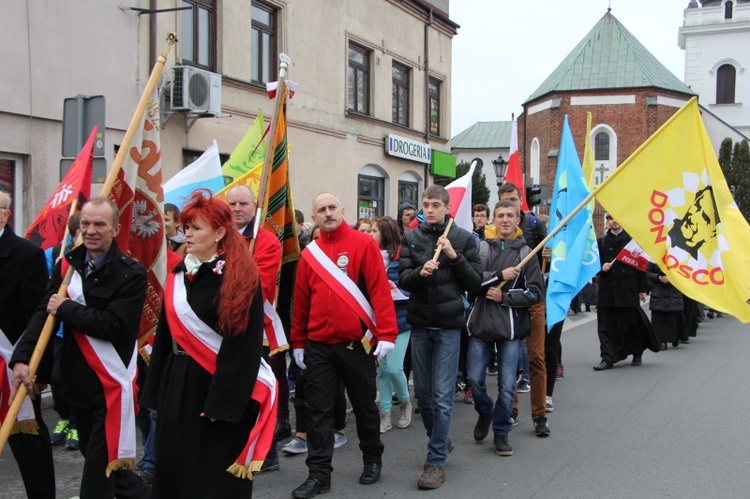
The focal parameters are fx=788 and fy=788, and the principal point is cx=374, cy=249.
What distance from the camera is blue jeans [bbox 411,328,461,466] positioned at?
561 cm

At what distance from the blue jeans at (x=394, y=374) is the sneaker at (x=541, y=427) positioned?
3.95 ft

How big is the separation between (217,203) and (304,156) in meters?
13.5

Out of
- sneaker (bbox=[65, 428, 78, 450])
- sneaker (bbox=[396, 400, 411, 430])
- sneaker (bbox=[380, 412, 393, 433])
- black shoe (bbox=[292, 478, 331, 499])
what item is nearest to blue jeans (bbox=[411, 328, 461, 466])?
black shoe (bbox=[292, 478, 331, 499])

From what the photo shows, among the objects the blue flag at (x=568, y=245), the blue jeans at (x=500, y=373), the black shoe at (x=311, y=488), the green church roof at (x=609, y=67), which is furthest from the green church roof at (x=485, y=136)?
the black shoe at (x=311, y=488)

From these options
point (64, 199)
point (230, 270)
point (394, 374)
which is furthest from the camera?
point (394, 374)

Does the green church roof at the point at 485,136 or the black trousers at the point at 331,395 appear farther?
the green church roof at the point at 485,136

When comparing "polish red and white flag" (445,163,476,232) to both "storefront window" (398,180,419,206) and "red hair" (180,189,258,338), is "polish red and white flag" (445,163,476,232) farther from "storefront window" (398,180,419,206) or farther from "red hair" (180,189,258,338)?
"storefront window" (398,180,419,206)

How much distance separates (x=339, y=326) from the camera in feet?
17.7

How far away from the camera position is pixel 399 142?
20922 mm

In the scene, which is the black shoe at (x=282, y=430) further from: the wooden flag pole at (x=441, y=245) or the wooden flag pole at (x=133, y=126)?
the wooden flag pole at (x=133, y=126)

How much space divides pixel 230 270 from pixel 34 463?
1863 millimetres

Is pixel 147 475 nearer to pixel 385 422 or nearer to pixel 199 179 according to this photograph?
pixel 385 422

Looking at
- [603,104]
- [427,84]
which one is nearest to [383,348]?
[427,84]

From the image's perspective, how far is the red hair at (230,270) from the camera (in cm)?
359
